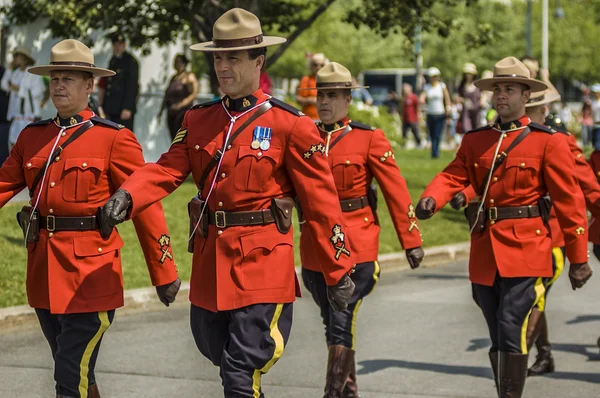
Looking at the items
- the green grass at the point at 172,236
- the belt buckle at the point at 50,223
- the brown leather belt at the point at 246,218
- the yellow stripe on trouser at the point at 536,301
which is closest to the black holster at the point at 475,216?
the yellow stripe on trouser at the point at 536,301

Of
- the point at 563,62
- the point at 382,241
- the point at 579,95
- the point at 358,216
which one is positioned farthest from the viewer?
the point at 579,95

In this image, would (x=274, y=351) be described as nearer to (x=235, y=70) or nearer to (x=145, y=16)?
(x=235, y=70)

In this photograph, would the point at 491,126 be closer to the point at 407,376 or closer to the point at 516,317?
the point at 516,317

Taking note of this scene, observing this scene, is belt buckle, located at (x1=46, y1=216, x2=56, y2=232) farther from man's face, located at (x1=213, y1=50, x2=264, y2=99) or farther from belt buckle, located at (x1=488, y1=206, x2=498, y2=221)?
belt buckle, located at (x1=488, y1=206, x2=498, y2=221)

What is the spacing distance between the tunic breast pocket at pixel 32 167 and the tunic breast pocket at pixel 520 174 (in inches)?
105

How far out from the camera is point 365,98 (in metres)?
49.8

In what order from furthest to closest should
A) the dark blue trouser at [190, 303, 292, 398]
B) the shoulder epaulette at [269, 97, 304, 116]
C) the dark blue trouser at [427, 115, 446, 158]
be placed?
1. the dark blue trouser at [427, 115, 446, 158]
2. the shoulder epaulette at [269, 97, 304, 116]
3. the dark blue trouser at [190, 303, 292, 398]

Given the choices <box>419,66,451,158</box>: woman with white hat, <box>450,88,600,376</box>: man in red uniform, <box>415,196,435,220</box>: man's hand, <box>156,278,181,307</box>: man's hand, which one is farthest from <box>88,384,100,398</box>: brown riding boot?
<box>419,66,451,158</box>: woman with white hat

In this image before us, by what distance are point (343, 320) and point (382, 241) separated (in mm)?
8867

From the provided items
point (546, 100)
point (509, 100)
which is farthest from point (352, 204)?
point (546, 100)

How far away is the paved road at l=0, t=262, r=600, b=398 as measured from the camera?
28.5 feet

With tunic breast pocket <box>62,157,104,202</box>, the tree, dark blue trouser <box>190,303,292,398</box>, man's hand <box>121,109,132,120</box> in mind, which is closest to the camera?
dark blue trouser <box>190,303,292,398</box>

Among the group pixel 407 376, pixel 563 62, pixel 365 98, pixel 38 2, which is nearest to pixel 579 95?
pixel 563 62

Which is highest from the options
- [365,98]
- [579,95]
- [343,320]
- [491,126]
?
[491,126]
